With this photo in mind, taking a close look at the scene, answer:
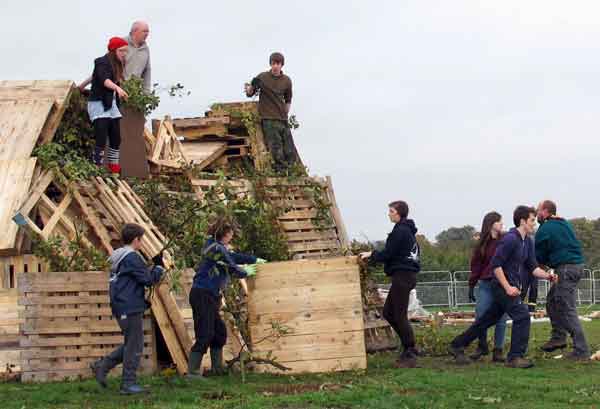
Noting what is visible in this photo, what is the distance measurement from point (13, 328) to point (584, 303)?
24872mm

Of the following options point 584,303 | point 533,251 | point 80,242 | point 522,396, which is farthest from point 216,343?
point 584,303

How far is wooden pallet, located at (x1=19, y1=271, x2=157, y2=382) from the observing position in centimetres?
1215

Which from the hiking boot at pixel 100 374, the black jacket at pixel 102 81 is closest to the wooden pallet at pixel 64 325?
the hiking boot at pixel 100 374

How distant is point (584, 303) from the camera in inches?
1371

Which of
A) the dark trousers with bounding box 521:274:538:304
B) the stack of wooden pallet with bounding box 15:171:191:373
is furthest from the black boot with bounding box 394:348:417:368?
the stack of wooden pallet with bounding box 15:171:191:373

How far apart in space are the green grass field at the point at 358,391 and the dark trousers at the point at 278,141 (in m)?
6.17

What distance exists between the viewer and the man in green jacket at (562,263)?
542 inches

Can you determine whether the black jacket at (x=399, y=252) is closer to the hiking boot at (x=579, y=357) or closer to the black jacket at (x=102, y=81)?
the hiking boot at (x=579, y=357)

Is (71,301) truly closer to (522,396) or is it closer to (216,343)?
(216,343)

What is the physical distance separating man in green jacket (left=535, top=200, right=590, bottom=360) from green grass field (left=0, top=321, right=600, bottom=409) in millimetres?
1032

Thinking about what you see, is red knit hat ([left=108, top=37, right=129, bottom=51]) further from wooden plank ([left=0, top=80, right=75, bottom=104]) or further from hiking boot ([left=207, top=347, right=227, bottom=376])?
hiking boot ([left=207, top=347, right=227, bottom=376])

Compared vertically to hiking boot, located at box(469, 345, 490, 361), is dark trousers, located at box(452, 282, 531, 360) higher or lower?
higher

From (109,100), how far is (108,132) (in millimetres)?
448

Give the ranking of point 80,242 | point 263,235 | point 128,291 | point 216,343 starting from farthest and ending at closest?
point 263,235
point 80,242
point 216,343
point 128,291
